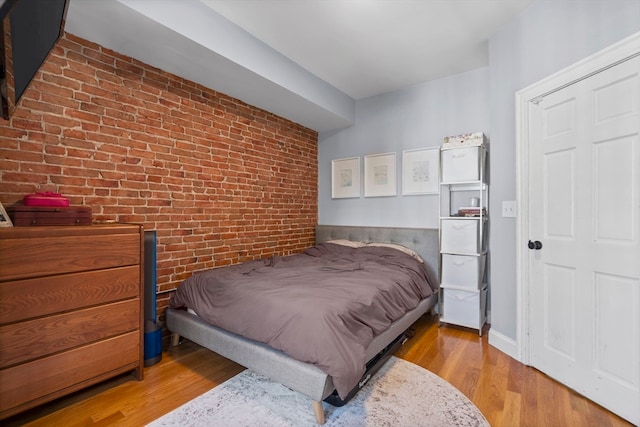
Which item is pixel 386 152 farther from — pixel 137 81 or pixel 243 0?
pixel 137 81

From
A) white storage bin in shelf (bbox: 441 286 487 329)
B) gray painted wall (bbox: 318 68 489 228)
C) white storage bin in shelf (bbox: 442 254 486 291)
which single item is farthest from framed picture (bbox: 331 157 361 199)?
white storage bin in shelf (bbox: 441 286 487 329)

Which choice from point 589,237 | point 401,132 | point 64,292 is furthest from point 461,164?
point 64,292

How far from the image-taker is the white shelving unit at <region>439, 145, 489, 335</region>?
2846 mm

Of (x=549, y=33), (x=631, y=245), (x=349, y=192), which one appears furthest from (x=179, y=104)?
(x=631, y=245)

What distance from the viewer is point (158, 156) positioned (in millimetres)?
2562

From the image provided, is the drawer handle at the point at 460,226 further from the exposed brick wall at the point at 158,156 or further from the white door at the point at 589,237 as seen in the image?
the exposed brick wall at the point at 158,156

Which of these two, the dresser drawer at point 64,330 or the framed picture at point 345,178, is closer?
the dresser drawer at point 64,330

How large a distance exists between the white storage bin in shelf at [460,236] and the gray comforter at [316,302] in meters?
0.38

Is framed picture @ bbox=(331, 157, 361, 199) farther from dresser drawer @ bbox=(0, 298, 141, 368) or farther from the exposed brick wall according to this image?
dresser drawer @ bbox=(0, 298, 141, 368)

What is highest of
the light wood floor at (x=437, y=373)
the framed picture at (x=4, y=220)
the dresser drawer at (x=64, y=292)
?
the framed picture at (x=4, y=220)

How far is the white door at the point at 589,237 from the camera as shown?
1615 mm

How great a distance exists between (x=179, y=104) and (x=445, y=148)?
2.62m

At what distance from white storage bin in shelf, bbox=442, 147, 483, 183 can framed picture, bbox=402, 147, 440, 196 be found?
0.37 m

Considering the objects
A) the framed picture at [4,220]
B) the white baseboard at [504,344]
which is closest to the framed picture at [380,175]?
the white baseboard at [504,344]
